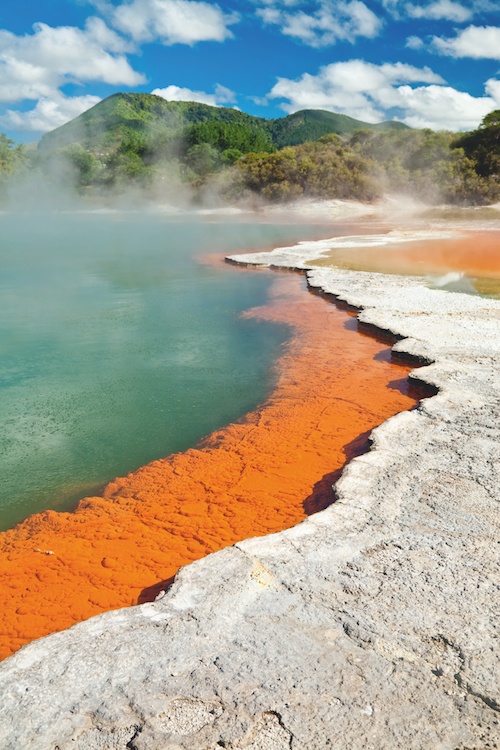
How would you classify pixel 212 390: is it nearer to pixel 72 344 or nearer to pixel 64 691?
pixel 72 344

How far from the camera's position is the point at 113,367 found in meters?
6.86

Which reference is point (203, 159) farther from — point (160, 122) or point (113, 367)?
point (160, 122)

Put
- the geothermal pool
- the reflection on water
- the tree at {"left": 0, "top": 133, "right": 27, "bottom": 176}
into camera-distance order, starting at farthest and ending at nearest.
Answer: the tree at {"left": 0, "top": 133, "right": 27, "bottom": 176}
the reflection on water
the geothermal pool

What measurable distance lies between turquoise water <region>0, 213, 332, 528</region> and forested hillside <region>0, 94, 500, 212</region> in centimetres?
2372

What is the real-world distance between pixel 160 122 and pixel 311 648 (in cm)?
8994

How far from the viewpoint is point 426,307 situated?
809 cm

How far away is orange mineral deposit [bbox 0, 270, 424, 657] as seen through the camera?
3092 mm

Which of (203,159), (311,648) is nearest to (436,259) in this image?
(311,648)

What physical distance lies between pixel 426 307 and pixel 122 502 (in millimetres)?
5544

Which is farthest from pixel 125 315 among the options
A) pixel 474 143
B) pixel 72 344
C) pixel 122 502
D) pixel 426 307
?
pixel 474 143

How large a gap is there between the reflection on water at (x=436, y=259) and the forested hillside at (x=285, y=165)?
55.6ft

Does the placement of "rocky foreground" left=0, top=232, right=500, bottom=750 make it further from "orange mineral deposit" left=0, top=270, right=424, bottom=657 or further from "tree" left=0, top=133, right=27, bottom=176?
"tree" left=0, top=133, right=27, bottom=176

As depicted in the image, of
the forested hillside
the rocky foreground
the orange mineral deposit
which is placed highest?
the forested hillside

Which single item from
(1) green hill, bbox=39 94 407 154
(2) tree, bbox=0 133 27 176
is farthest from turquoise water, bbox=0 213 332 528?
(1) green hill, bbox=39 94 407 154
